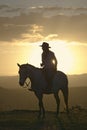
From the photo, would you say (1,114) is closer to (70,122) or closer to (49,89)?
(49,89)

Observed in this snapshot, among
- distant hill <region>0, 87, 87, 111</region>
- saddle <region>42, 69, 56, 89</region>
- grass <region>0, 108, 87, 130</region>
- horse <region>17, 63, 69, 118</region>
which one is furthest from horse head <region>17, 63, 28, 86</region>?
distant hill <region>0, 87, 87, 111</region>

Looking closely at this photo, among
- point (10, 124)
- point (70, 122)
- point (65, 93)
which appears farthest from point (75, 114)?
point (10, 124)

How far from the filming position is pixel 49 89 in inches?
907

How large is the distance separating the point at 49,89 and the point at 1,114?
3.35 m

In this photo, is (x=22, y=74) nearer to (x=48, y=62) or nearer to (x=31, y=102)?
(x=48, y=62)

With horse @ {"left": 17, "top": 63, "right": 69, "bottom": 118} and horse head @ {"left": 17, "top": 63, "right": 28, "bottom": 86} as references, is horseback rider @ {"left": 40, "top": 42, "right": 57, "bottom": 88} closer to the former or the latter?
horse @ {"left": 17, "top": 63, "right": 69, "bottom": 118}

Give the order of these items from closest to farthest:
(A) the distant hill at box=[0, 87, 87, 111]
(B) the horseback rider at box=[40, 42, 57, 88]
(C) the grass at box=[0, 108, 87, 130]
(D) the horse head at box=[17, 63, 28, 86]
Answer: (C) the grass at box=[0, 108, 87, 130] < (D) the horse head at box=[17, 63, 28, 86] < (B) the horseback rider at box=[40, 42, 57, 88] < (A) the distant hill at box=[0, 87, 87, 111]

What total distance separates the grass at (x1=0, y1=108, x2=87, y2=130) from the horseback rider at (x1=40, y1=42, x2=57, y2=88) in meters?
2.17

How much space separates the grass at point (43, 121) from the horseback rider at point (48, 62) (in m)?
2.17

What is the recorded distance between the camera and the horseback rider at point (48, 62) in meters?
22.7

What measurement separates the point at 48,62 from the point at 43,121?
319cm

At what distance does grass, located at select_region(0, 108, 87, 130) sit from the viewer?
1970 centimetres

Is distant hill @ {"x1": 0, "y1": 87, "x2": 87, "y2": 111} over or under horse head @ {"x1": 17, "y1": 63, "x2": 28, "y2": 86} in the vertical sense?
under

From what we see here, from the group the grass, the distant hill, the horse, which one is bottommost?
the distant hill
